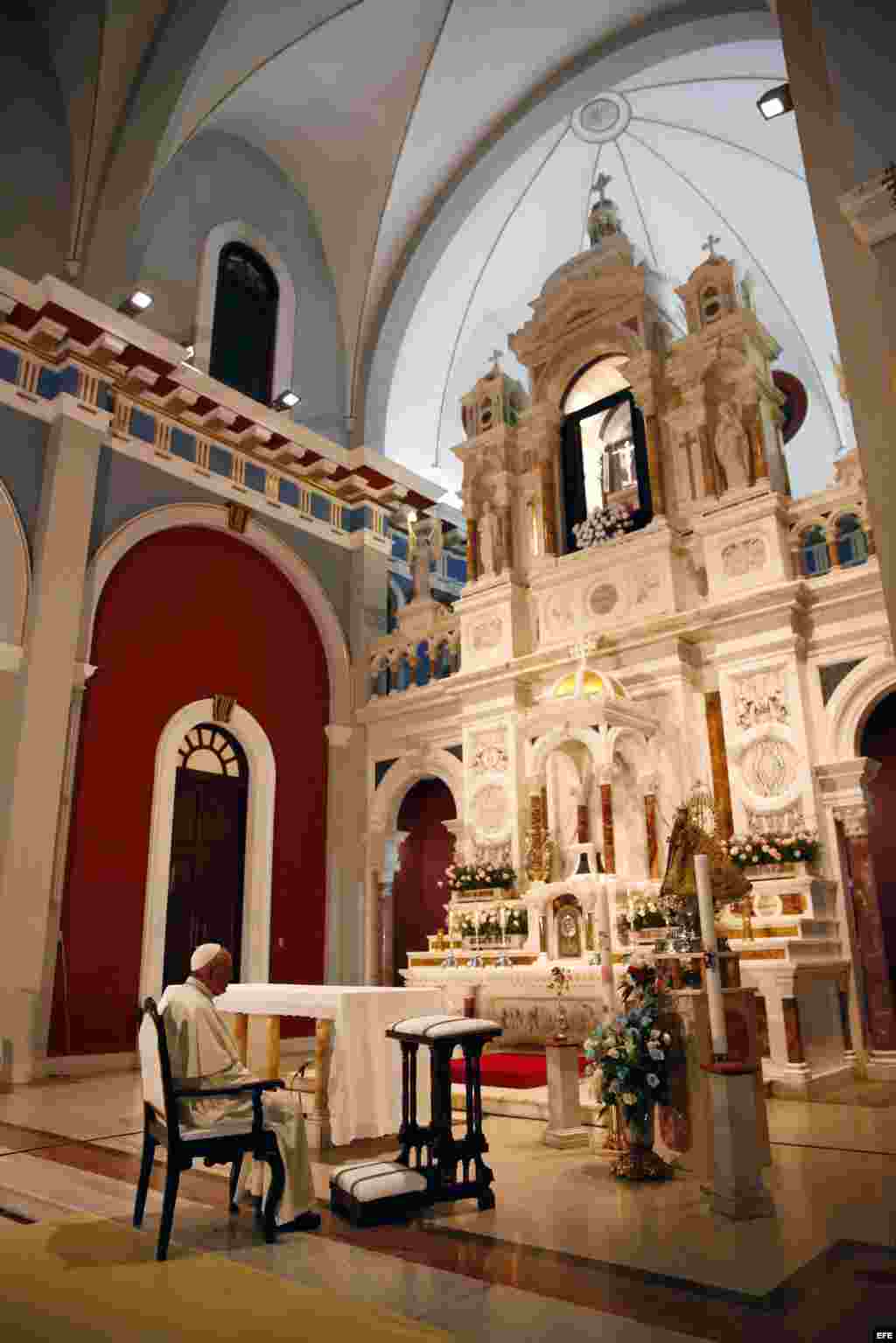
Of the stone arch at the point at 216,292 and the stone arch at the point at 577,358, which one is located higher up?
the stone arch at the point at 216,292

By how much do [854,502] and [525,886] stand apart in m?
5.28

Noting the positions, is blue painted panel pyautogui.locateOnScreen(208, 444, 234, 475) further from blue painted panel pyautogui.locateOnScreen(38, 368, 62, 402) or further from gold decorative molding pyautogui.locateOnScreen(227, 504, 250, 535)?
blue painted panel pyautogui.locateOnScreen(38, 368, 62, 402)

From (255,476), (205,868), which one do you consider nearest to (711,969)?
(205,868)

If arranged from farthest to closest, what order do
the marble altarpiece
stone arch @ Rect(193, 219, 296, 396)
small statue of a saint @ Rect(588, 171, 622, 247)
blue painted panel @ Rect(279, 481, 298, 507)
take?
small statue of a saint @ Rect(588, 171, 622, 247)
blue painted panel @ Rect(279, 481, 298, 507)
stone arch @ Rect(193, 219, 296, 396)
the marble altarpiece

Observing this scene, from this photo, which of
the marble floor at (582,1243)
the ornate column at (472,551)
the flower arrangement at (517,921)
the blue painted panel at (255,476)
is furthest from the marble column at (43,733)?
the ornate column at (472,551)

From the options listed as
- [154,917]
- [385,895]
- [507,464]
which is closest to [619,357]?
[507,464]

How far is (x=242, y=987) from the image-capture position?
626cm

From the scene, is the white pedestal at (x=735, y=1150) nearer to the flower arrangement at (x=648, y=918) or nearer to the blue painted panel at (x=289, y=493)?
the flower arrangement at (x=648, y=918)

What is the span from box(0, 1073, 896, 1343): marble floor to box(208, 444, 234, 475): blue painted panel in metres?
8.59

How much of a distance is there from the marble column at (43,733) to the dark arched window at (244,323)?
2738 millimetres

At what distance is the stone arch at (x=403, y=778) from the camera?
480 inches

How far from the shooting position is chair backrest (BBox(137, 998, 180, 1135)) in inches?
147

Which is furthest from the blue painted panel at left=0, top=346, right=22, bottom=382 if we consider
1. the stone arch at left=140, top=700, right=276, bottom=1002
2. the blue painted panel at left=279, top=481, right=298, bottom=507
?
the stone arch at left=140, top=700, right=276, bottom=1002


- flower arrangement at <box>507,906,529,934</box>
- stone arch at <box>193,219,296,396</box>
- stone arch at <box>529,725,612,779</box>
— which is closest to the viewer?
stone arch at <box>529,725,612,779</box>
